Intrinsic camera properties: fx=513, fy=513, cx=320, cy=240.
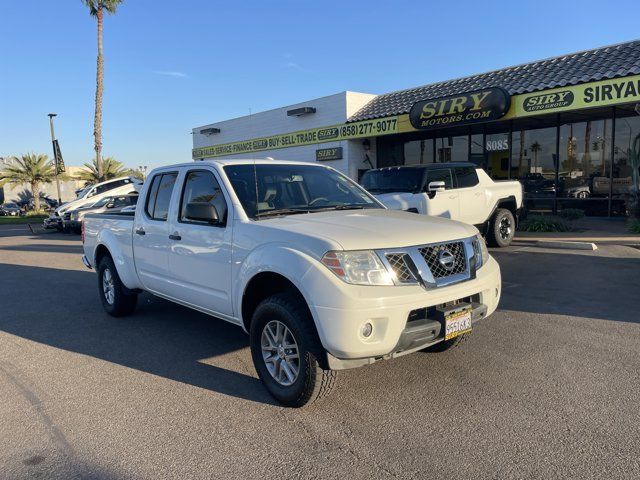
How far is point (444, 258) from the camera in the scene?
3775 millimetres

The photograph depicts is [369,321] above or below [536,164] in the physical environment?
below

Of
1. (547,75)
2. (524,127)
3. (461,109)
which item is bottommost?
(524,127)

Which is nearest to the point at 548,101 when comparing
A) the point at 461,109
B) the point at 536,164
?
the point at 461,109

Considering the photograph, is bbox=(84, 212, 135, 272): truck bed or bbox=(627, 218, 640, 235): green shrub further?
bbox=(627, 218, 640, 235): green shrub

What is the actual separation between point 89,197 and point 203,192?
58.9 ft

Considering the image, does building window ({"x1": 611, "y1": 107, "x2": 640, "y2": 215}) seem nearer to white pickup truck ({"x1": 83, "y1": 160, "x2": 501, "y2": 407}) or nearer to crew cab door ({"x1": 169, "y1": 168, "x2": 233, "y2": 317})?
white pickup truck ({"x1": 83, "y1": 160, "x2": 501, "y2": 407})

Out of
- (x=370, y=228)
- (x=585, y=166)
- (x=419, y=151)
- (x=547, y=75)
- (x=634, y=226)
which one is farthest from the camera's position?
(x=419, y=151)

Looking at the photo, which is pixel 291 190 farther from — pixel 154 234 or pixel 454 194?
pixel 454 194

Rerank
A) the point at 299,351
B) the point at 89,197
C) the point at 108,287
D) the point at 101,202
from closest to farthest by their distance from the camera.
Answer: the point at 299,351
the point at 108,287
the point at 101,202
the point at 89,197

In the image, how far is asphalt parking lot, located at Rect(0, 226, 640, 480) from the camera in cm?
305

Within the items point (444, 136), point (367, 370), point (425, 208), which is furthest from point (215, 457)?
point (444, 136)

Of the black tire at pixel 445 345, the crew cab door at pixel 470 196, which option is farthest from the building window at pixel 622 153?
the black tire at pixel 445 345

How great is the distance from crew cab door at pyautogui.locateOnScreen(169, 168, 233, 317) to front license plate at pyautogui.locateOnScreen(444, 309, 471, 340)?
1.76m

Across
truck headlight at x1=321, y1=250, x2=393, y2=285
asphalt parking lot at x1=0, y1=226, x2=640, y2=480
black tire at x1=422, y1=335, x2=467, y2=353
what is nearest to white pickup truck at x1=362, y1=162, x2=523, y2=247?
asphalt parking lot at x1=0, y1=226, x2=640, y2=480
